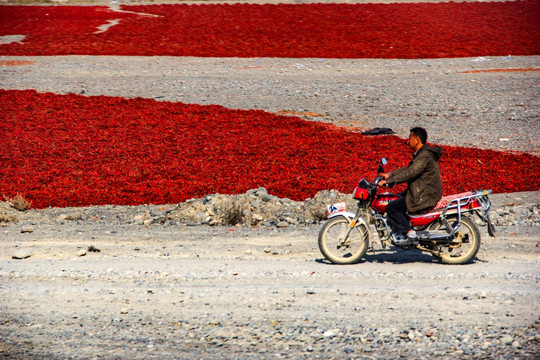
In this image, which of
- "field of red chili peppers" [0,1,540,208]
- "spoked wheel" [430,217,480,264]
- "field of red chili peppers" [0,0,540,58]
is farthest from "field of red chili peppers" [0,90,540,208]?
"field of red chili peppers" [0,0,540,58]

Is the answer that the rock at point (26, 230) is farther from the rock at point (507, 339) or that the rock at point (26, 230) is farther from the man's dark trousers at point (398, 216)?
the rock at point (507, 339)

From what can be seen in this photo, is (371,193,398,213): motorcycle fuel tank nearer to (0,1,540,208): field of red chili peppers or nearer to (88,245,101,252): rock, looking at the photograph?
(88,245,101,252): rock

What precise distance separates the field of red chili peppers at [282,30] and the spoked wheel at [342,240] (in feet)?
85.2

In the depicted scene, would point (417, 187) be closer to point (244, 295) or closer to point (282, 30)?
point (244, 295)

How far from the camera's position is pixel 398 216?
830 centimetres

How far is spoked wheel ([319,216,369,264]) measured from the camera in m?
8.46

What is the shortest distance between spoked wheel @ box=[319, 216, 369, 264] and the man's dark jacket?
812 mm

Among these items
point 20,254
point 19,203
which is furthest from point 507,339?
point 19,203

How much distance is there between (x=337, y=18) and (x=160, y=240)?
3803 cm

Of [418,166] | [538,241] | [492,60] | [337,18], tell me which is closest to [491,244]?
[538,241]

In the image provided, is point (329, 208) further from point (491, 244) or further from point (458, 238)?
point (491, 244)

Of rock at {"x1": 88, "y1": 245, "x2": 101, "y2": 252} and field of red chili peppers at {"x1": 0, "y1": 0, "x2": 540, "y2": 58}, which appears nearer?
rock at {"x1": 88, "y1": 245, "x2": 101, "y2": 252}

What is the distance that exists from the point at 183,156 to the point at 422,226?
10213 millimetres

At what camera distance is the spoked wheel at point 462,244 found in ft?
27.2
